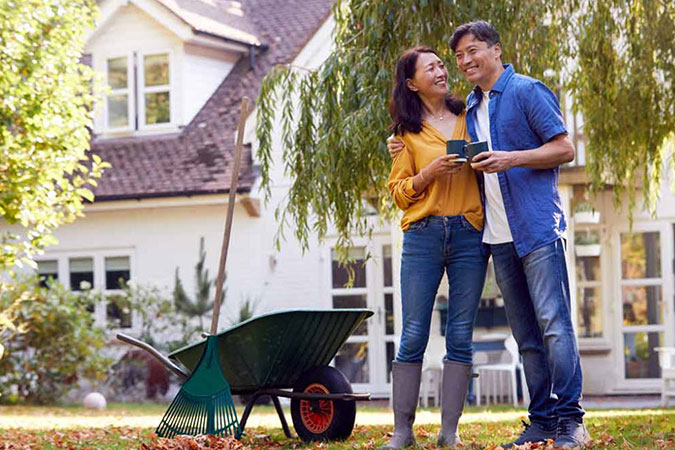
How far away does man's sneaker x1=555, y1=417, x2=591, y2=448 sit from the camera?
5.23 meters

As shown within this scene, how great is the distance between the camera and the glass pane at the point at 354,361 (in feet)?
55.0

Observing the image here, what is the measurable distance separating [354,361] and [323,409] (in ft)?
32.3

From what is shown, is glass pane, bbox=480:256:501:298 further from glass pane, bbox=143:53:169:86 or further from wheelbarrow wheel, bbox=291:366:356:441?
wheelbarrow wheel, bbox=291:366:356:441

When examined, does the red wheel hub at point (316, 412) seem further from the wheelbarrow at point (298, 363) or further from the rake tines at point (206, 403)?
the rake tines at point (206, 403)

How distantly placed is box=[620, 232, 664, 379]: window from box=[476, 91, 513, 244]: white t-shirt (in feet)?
37.1

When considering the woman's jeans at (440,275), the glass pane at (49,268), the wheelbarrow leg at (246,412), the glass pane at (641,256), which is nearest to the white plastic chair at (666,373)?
the glass pane at (641,256)

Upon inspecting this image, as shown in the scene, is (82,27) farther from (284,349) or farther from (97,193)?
(284,349)

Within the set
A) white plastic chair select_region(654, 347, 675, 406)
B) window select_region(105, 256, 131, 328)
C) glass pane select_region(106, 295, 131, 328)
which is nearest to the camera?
white plastic chair select_region(654, 347, 675, 406)

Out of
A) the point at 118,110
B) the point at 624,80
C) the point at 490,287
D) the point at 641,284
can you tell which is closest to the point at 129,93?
the point at 118,110

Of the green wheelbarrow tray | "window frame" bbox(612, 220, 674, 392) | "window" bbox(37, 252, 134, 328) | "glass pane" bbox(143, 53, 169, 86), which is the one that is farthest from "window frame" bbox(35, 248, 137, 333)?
the green wheelbarrow tray

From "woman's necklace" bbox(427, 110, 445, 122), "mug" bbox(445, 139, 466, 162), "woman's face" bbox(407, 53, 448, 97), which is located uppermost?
"woman's face" bbox(407, 53, 448, 97)

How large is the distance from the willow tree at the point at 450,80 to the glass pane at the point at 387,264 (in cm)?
644

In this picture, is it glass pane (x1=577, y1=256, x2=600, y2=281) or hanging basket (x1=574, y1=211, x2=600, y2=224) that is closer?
hanging basket (x1=574, y1=211, x2=600, y2=224)

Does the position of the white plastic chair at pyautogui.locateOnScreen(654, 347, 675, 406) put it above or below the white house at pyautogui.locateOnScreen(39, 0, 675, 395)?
below
